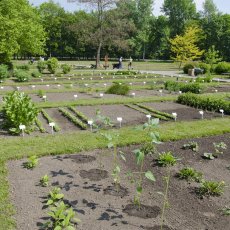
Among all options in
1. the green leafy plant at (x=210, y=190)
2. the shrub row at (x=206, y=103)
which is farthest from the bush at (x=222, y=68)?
the green leafy plant at (x=210, y=190)

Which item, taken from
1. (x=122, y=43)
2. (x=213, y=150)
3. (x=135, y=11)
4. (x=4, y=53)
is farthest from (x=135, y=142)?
(x=135, y=11)

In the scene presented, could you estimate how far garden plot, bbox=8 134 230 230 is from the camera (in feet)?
16.4

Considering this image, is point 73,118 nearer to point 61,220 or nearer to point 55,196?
point 55,196

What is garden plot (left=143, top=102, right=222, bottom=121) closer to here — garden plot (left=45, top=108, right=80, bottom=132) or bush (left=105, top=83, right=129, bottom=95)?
bush (left=105, top=83, right=129, bottom=95)

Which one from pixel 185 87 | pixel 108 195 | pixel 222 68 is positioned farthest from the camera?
pixel 222 68

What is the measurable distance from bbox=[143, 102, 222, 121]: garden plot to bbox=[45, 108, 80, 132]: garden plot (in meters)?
3.82

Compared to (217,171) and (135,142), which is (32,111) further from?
(217,171)

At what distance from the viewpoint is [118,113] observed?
12594 millimetres

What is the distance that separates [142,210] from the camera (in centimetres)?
533

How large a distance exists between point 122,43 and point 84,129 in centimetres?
2771

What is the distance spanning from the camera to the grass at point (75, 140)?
772 centimetres

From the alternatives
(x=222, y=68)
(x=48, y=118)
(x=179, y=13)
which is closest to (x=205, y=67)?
(x=222, y=68)

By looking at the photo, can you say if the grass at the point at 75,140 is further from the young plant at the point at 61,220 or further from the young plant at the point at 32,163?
the young plant at the point at 61,220

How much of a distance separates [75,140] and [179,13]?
60.5 m
